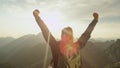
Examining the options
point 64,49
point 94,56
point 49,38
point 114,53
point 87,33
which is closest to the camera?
point 49,38

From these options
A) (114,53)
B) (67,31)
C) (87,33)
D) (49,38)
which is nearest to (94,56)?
(114,53)

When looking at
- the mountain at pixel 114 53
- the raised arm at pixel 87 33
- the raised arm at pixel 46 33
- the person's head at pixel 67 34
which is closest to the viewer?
the raised arm at pixel 46 33

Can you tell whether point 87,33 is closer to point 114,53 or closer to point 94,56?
point 94,56

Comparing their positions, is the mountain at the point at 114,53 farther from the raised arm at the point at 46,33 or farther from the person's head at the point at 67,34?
the raised arm at the point at 46,33

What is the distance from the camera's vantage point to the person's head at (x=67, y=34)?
449 centimetres

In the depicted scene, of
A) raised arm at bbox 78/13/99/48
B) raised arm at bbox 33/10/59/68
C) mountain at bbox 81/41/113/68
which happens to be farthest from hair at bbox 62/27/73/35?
mountain at bbox 81/41/113/68

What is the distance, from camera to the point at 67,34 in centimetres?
451

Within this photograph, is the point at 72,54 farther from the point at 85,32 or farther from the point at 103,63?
the point at 103,63

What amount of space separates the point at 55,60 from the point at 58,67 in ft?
0.59

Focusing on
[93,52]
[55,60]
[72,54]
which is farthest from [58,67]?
[93,52]

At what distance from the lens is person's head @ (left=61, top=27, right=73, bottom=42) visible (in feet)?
14.7

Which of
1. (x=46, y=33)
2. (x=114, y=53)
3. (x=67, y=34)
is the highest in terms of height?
(x=46, y=33)

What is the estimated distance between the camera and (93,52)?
161875mm

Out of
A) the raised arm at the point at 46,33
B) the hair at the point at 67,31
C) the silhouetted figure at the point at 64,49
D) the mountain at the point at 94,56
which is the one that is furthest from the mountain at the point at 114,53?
the raised arm at the point at 46,33
